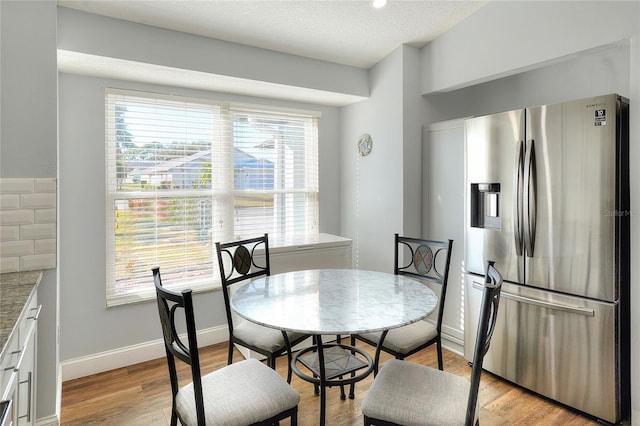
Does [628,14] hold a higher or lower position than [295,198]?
higher

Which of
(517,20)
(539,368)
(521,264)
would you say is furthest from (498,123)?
(539,368)

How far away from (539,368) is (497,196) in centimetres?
115

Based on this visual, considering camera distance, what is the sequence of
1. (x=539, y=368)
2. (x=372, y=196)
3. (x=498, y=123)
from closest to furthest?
(x=539, y=368) → (x=498, y=123) → (x=372, y=196)

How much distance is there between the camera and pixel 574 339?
2.23m

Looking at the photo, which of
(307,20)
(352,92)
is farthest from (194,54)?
(352,92)

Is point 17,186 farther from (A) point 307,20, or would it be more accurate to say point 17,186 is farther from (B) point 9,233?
(A) point 307,20

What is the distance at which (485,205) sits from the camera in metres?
2.74

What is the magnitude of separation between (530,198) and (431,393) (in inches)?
58.2

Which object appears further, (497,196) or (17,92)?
(497,196)

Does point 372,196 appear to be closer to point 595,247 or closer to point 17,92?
point 595,247

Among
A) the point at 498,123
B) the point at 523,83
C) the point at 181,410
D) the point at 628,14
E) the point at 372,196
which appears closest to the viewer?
the point at 181,410

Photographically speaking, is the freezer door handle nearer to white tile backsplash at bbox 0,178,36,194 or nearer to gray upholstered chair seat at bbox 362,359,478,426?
gray upholstered chair seat at bbox 362,359,478,426

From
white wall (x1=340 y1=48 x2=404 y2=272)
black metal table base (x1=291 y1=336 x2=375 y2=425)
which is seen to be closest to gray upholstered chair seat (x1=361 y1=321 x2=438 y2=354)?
black metal table base (x1=291 y1=336 x2=375 y2=425)

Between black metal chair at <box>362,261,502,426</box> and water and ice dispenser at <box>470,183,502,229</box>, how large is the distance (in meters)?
1.16
